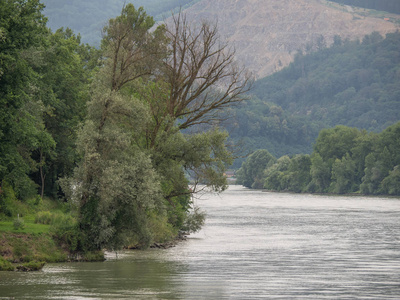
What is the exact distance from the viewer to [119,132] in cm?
4094

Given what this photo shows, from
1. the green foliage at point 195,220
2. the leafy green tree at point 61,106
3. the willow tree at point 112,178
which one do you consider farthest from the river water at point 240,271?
the leafy green tree at point 61,106

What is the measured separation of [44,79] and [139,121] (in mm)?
17576

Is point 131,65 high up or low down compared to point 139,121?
up

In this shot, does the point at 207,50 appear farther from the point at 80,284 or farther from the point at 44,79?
the point at 80,284

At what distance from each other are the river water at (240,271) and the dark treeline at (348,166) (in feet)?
339

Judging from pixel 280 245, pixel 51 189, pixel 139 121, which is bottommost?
pixel 280 245

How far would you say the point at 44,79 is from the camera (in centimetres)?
5669

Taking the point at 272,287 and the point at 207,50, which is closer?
the point at 272,287

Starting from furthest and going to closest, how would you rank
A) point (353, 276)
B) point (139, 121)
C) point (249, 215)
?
point (249, 215) < point (139, 121) < point (353, 276)

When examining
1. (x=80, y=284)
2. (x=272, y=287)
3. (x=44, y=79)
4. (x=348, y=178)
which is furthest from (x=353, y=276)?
(x=348, y=178)

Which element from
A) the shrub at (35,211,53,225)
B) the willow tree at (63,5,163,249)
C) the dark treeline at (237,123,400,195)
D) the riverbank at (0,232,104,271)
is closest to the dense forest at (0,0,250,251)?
the willow tree at (63,5,163,249)

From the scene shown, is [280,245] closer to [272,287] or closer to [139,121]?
[139,121]

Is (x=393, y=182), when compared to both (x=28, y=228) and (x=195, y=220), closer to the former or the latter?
(x=195, y=220)

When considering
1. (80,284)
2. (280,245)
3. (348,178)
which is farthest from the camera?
(348,178)
